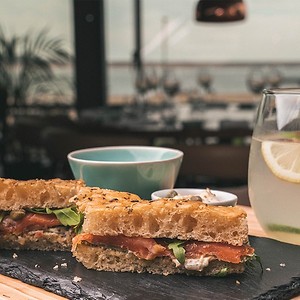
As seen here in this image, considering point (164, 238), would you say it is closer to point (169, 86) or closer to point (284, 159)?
point (284, 159)

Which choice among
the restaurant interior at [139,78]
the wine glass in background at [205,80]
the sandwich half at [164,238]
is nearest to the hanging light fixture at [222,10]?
the restaurant interior at [139,78]

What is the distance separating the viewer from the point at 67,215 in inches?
51.3

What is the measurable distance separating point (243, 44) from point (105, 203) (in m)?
6.75

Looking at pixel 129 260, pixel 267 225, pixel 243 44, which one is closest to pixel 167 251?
pixel 129 260

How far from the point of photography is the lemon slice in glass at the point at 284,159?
129 centimetres

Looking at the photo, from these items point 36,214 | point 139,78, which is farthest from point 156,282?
point 139,78

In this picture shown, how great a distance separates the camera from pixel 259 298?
3.33ft

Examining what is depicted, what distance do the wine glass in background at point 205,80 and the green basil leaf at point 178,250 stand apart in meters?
4.85

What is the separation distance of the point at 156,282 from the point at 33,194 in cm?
36

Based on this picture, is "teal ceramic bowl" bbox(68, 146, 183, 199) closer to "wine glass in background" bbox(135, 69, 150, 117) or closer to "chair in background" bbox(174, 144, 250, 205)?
"chair in background" bbox(174, 144, 250, 205)

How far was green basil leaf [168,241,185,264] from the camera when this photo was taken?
110 centimetres

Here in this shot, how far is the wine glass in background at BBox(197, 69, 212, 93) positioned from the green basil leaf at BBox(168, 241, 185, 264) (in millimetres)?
4849

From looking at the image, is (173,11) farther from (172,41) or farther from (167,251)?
(167,251)

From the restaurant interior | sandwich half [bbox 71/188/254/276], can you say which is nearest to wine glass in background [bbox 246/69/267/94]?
the restaurant interior
